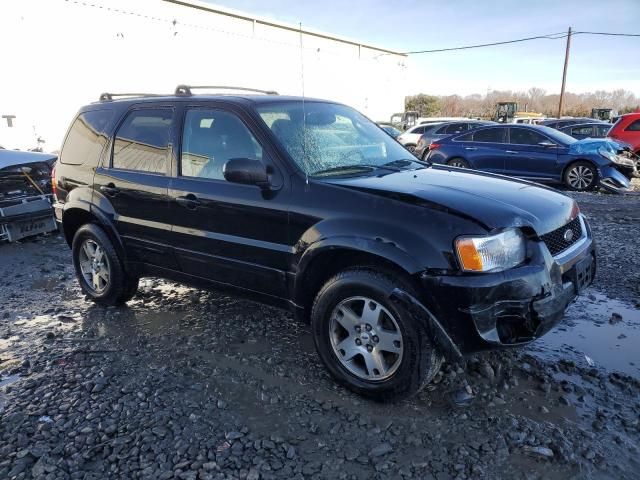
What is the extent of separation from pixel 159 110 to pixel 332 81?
32497 mm

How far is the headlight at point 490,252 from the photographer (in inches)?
104

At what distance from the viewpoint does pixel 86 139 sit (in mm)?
4605

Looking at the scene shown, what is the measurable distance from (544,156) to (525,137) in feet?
2.04

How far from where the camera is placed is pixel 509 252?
109 inches

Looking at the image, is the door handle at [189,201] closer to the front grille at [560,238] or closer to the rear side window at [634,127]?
the front grille at [560,238]

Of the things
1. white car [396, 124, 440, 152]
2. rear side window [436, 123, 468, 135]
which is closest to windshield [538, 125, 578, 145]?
rear side window [436, 123, 468, 135]

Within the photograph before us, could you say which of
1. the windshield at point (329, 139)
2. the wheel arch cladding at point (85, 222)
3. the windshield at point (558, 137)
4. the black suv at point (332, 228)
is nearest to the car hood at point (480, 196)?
the black suv at point (332, 228)

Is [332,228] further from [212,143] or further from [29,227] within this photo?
[29,227]

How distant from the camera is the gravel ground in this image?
2525 millimetres

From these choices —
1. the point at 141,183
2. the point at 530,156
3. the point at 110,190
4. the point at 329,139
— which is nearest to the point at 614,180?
the point at 530,156

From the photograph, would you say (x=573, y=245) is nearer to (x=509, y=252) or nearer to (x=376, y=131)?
(x=509, y=252)

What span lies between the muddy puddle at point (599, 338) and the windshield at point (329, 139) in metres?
1.73

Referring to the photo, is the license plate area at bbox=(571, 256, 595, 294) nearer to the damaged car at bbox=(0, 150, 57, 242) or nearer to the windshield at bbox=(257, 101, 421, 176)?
the windshield at bbox=(257, 101, 421, 176)

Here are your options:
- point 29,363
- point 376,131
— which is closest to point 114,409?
point 29,363
